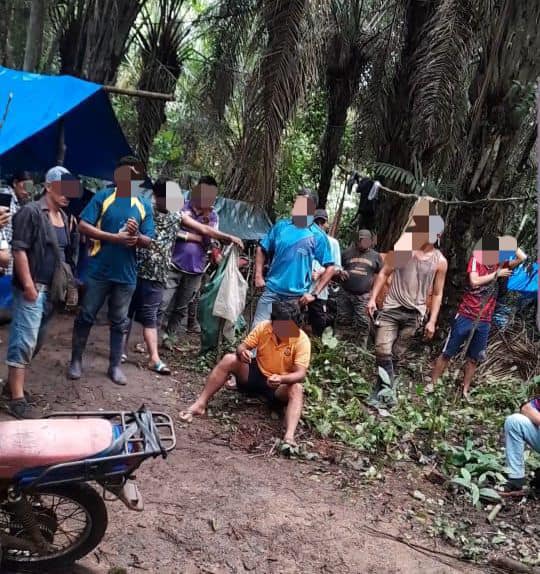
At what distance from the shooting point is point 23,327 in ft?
12.5

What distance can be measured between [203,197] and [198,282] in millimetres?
874

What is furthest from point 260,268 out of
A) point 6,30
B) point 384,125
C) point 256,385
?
point 6,30

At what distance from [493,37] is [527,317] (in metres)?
3.81

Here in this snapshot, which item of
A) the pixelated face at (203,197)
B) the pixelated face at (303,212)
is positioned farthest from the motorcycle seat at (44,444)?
the pixelated face at (203,197)

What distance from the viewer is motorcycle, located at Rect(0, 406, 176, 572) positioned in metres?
2.30

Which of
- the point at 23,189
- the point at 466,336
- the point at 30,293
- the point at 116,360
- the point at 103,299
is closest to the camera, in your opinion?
the point at 30,293

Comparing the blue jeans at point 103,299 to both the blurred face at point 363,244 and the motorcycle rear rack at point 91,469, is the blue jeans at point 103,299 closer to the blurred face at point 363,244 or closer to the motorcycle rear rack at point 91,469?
the motorcycle rear rack at point 91,469

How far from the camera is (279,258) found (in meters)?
5.11

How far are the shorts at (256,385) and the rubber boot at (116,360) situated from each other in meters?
0.96

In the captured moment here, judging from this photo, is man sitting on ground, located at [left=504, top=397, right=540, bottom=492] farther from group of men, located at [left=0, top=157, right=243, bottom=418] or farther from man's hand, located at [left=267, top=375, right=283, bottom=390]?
group of men, located at [left=0, top=157, right=243, bottom=418]

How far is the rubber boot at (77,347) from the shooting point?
15.1ft

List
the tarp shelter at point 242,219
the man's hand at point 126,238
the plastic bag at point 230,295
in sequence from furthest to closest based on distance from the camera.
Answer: the tarp shelter at point 242,219 < the plastic bag at point 230,295 < the man's hand at point 126,238

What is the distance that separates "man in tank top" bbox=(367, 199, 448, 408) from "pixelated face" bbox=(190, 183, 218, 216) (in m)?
1.67

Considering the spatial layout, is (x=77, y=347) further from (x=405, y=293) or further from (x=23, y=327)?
(x=405, y=293)
